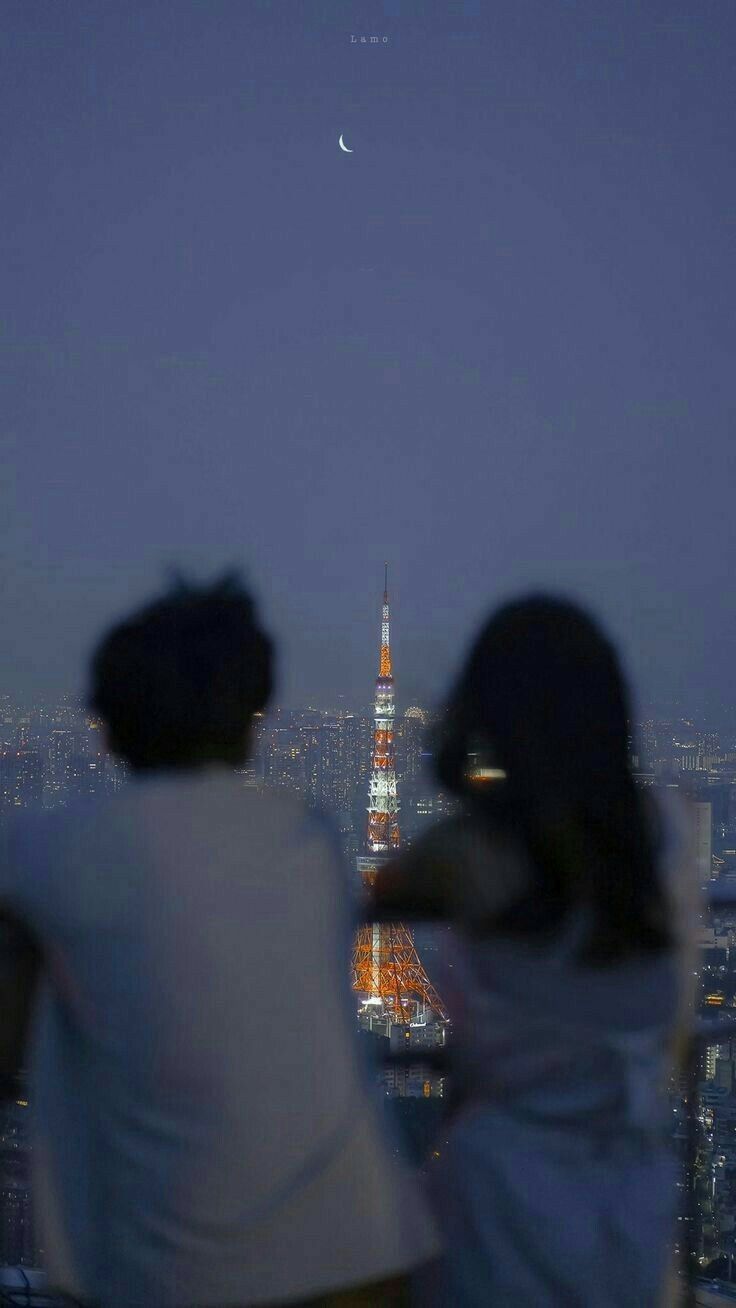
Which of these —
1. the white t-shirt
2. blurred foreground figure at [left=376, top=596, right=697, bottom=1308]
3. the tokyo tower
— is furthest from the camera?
the tokyo tower

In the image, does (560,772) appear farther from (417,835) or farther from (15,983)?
(15,983)

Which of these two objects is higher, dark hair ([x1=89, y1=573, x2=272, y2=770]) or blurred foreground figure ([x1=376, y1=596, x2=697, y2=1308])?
dark hair ([x1=89, y1=573, x2=272, y2=770])

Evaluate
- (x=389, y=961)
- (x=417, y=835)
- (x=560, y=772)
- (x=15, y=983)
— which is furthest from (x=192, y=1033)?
(x=389, y=961)

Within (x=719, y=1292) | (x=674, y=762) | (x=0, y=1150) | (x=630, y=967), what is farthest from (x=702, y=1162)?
(x=0, y=1150)

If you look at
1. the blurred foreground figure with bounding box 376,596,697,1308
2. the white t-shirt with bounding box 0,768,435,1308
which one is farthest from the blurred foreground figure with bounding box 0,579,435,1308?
the blurred foreground figure with bounding box 376,596,697,1308

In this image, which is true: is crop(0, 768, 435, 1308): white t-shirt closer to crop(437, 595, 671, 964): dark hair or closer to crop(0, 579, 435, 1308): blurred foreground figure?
crop(0, 579, 435, 1308): blurred foreground figure

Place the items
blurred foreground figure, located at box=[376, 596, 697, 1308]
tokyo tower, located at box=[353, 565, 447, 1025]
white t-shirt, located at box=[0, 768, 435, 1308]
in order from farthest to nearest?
1. tokyo tower, located at box=[353, 565, 447, 1025]
2. blurred foreground figure, located at box=[376, 596, 697, 1308]
3. white t-shirt, located at box=[0, 768, 435, 1308]

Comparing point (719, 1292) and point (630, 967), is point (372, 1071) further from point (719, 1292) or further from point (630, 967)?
point (719, 1292)
